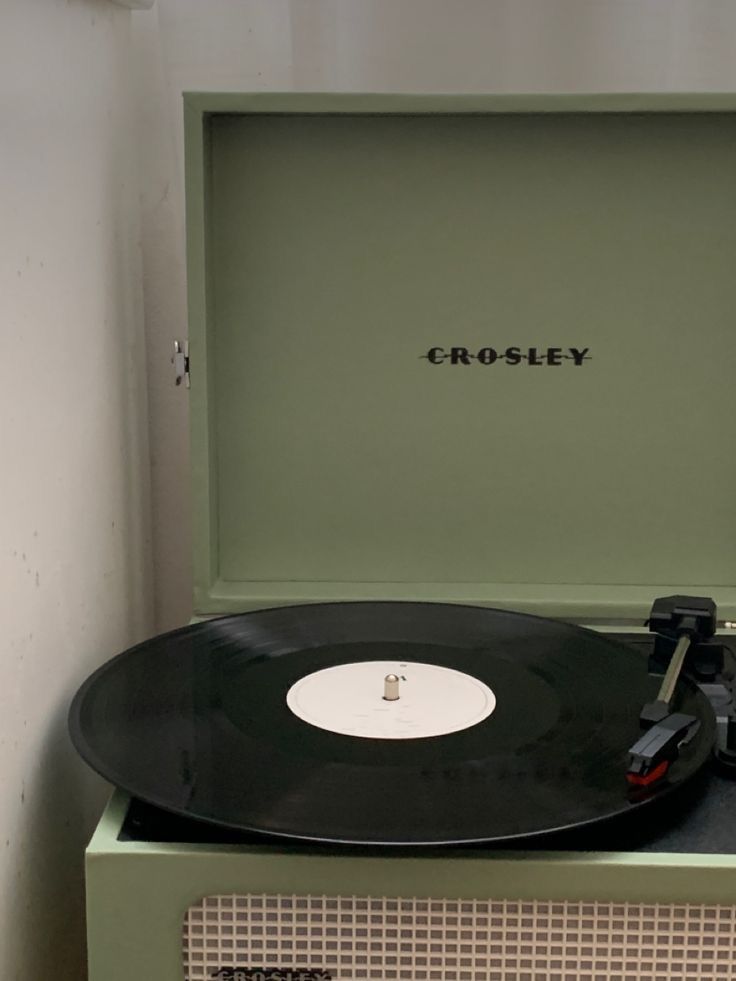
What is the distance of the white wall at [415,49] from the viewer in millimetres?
1378

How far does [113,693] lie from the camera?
3.24ft

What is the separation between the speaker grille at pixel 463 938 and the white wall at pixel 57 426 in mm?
246

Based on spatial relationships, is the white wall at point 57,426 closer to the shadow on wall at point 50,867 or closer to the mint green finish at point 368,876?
the shadow on wall at point 50,867

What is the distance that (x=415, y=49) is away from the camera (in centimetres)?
139

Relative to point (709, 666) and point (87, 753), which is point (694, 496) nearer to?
point (709, 666)

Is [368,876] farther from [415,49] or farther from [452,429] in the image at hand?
[415,49]

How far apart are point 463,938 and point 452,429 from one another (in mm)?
666

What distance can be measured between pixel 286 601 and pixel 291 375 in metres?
0.27

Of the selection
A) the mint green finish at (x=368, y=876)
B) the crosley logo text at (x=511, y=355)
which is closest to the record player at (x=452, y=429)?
the crosley logo text at (x=511, y=355)

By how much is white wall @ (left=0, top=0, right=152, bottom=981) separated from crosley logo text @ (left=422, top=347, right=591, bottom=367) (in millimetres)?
385

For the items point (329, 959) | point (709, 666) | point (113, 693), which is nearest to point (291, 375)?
point (113, 693)

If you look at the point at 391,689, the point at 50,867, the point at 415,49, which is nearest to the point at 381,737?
the point at 391,689

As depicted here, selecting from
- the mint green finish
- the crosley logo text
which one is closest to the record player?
the crosley logo text

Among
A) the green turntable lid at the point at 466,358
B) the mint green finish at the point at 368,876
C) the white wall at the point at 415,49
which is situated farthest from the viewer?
the white wall at the point at 415,49
